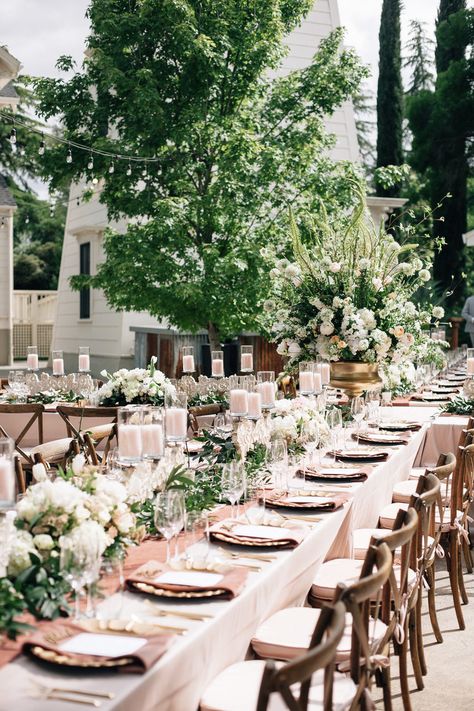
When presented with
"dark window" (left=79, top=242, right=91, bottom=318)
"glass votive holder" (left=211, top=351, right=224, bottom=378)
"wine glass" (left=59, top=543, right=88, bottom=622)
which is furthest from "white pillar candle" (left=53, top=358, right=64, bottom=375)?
"dark window" (left=79, top=242, right=91, bottom=318)

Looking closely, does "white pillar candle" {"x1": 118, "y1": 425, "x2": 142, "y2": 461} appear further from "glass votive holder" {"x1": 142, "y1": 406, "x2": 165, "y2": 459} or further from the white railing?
the white railing

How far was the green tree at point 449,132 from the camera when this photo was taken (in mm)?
23844

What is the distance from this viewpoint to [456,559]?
18.4 feet

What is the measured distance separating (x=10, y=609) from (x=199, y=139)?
1056 cm

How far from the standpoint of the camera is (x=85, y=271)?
22.8 m

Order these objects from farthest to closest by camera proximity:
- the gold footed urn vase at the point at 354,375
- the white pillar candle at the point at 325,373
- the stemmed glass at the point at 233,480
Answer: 1. the gold footed urn vase at the point at 354,375
2. the white pillar candle at the point at 325,373
3. the stemmed glass at the point at 233,480

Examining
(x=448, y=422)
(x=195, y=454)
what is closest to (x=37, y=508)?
(x=195, y=454)

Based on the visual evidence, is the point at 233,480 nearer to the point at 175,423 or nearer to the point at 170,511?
the point at 170,511

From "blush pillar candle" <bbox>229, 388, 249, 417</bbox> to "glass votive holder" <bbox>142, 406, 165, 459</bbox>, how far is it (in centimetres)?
110

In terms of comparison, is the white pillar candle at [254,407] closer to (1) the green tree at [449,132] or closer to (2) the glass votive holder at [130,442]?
(2) the glass votive holder at [130,442]

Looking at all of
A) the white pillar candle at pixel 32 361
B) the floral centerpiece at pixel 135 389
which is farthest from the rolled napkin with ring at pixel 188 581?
the white pillar candle at pixel 32 361

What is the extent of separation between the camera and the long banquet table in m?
2.28

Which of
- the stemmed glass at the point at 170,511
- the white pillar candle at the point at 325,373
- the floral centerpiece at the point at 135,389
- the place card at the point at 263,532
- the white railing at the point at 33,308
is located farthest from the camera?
the white railing at the point at 33,308

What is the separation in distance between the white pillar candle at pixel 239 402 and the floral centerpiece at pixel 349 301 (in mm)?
2167
